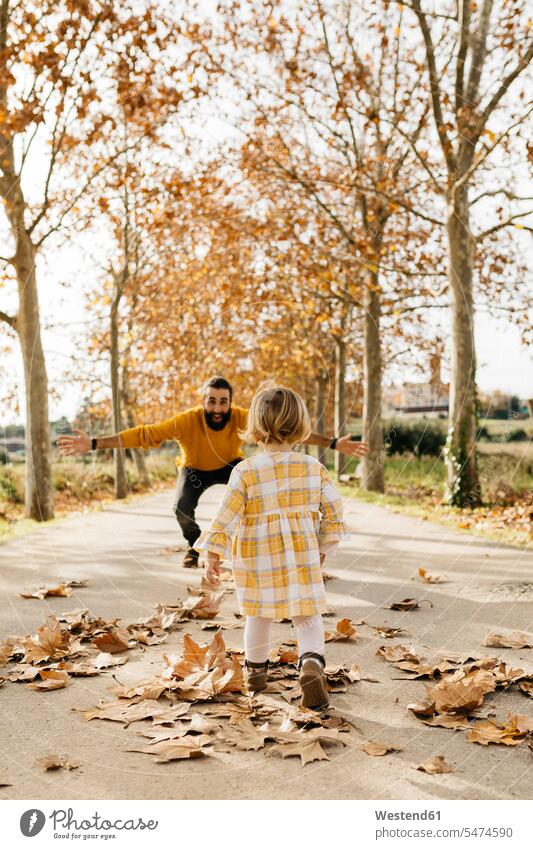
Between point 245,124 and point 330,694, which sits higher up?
point 245,124

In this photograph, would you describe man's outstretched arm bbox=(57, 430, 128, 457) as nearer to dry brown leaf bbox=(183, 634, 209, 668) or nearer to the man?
the man

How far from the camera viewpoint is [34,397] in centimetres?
1258

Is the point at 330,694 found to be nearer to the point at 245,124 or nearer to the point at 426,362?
the point at 245,124

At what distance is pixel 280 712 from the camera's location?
379 cm

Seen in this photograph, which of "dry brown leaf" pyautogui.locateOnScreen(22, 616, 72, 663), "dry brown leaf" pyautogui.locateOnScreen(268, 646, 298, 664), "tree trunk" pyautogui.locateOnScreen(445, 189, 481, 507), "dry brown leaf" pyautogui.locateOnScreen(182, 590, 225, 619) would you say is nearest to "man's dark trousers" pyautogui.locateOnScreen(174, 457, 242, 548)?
"dry brown leaf" pyautogui.locateOnScreen(182, 590, 225, 619)

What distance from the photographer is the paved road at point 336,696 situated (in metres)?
3.04

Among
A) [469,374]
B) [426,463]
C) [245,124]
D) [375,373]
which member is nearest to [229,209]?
[245,124]

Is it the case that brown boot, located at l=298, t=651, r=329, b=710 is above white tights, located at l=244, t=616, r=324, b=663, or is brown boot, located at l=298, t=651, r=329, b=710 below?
below

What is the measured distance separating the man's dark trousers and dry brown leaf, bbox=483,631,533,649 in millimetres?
3442

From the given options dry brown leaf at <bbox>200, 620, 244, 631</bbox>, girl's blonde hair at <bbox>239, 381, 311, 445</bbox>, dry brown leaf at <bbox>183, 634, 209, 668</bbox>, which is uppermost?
girl's blonde hair at <bbox>239, 381, 311, 445</bbox>

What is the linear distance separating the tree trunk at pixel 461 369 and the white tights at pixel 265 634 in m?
8.61

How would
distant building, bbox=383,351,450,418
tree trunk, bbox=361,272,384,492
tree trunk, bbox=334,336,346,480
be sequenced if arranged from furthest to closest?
tree trunk, bbox=334,336,346,480 < tree trunk, bbox=361,272,384,492 < distant building, bbox=383,351,450,418
